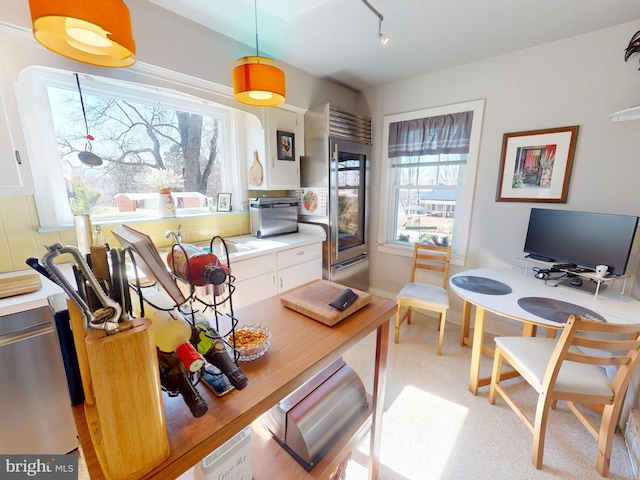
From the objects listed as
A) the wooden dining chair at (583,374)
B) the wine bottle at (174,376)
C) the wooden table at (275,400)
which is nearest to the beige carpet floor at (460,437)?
the wooden dining chair at (583,374)

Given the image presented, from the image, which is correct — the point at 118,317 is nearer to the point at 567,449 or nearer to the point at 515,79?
the point at 567,449

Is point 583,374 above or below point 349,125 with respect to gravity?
below

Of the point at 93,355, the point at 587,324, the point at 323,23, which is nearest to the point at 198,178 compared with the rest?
the point at 323,23

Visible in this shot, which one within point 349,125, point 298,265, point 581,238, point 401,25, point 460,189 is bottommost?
point 298,265

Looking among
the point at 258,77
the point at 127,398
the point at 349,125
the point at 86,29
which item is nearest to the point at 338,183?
the point at 349,125

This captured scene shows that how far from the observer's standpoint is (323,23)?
Answer: 71.0 inches

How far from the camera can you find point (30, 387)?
4.05 ft

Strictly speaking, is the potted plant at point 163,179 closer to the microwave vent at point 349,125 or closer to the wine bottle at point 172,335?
the microwave vent at point 349,125

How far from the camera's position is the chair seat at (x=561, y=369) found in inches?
51.4

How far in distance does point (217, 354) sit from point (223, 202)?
6.80 ft

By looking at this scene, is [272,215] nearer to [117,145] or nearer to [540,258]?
[117,145]

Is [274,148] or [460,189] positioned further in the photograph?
[460,189]

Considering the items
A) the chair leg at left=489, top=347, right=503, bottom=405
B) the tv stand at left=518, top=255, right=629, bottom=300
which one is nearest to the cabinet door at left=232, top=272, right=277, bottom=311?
the chair leg at left=489, top=347, right=503, bottom=405

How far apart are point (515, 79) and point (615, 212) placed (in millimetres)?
1271
